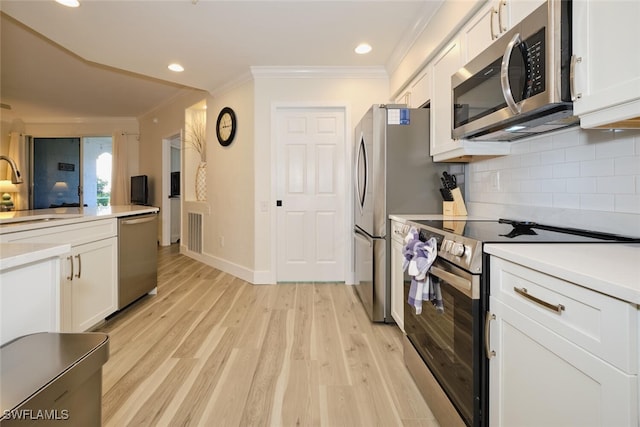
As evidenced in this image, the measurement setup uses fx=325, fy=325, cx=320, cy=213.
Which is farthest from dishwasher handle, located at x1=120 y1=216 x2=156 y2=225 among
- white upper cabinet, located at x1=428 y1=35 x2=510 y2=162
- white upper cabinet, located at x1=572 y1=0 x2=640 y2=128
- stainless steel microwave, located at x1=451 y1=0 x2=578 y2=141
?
white upper cabinet, located at x1=572 y1=0 x2=640 y2=128

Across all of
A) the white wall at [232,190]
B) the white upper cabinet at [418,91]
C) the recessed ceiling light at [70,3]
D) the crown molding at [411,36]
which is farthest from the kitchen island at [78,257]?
the crown molding at [411,36]

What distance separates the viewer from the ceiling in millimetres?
2495

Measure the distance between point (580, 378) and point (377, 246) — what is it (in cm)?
184

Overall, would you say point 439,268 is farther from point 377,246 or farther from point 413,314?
point 377,246

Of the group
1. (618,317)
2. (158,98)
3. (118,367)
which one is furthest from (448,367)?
(158,98)

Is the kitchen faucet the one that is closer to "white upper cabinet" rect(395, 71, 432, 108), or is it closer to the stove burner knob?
the stove burner knob

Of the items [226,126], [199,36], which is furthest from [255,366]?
[226,126]

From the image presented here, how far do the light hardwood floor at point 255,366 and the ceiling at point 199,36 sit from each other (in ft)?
8.02

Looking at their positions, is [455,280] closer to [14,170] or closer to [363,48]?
[14,170]

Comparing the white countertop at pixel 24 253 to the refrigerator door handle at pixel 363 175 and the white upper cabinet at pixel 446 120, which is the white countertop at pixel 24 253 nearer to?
the white upper cabinet at pixel 446 120

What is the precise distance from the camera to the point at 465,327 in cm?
118

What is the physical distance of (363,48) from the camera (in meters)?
3.19

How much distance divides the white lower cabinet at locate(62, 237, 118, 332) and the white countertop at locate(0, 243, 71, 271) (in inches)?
44.9

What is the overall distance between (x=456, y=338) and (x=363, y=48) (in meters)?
2.86
